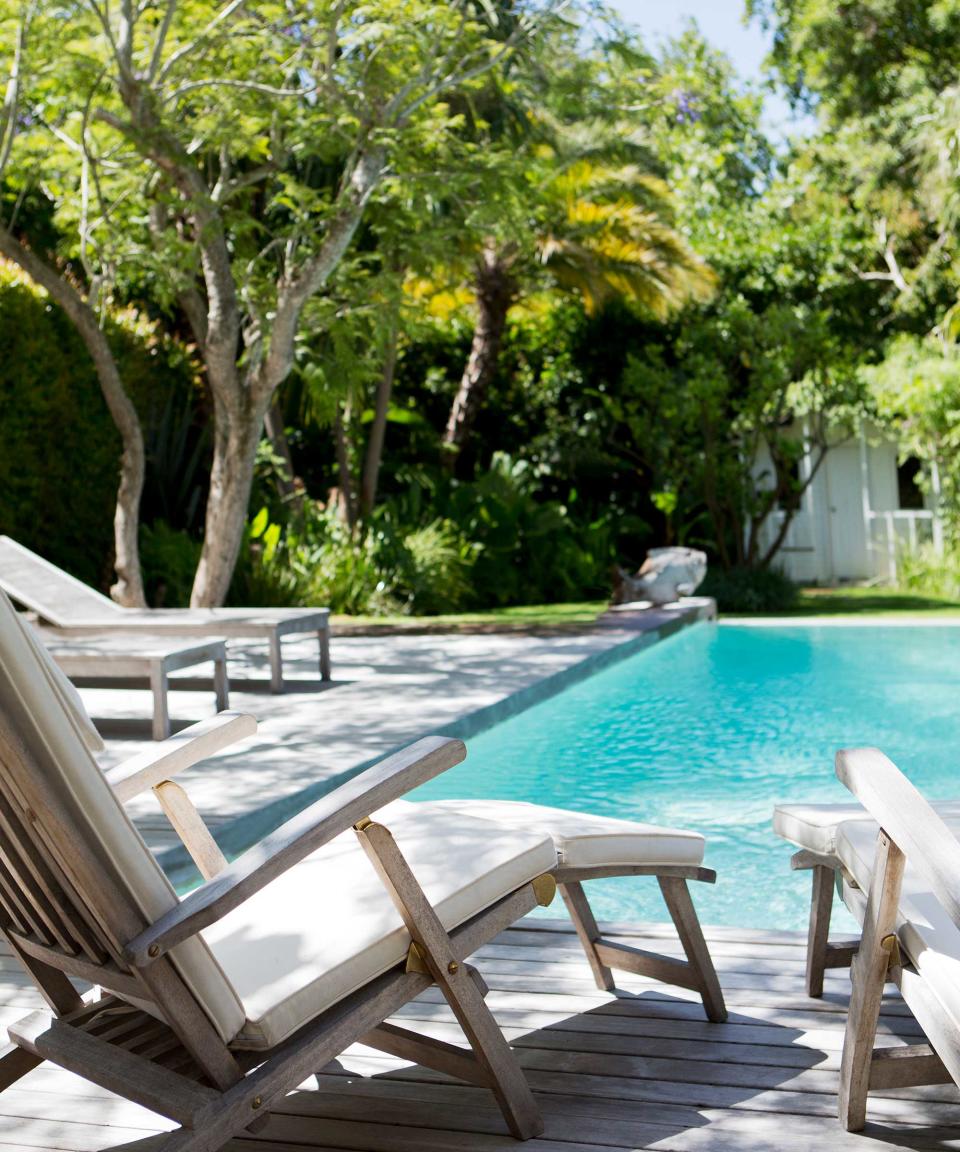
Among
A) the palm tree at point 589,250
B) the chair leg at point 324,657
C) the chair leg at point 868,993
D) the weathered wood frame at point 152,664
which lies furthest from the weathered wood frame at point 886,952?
the palm tree at point 589,250

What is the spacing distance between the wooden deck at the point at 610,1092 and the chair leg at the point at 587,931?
1.5 inches

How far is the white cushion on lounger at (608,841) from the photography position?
2.80m

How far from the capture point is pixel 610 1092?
2.63 m

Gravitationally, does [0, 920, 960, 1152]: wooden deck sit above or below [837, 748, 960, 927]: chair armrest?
below

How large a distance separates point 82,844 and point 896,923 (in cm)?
141

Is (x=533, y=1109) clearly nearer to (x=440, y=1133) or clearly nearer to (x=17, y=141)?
(x=440, y=1133)

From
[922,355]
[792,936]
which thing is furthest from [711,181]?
[792,936]

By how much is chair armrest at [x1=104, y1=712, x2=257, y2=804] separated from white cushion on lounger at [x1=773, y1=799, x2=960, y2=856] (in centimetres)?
121

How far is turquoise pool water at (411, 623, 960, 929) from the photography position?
205 inches

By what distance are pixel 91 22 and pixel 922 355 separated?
10454mm

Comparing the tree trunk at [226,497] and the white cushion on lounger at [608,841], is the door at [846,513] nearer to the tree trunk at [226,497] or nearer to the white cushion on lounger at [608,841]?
the tree trunk at [226,497]

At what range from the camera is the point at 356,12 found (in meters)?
8.59

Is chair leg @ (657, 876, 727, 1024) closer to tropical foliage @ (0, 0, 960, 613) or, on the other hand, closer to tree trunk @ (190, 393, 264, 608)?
tropical foliage @ (0, 0, 960, 613)

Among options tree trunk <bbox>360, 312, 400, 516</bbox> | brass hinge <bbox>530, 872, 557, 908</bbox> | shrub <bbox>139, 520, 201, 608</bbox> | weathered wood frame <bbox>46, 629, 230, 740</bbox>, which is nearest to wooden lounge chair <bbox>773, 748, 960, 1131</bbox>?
brass hinge <bbox>530, 872, 557, 908</bbox>
